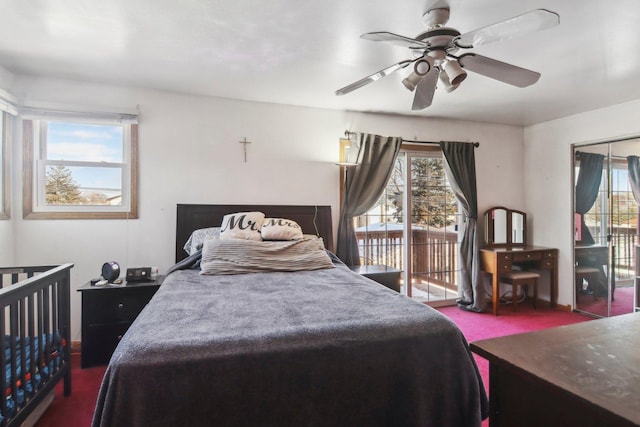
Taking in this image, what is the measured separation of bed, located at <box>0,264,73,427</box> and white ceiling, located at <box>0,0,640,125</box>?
1.56 m

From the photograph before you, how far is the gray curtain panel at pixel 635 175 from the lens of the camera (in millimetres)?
3553

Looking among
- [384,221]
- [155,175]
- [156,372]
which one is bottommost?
[156,372]

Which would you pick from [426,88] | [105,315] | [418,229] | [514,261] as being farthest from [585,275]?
[105,315]

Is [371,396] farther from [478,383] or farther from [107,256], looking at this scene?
[107,256]

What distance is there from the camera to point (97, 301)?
105 inches

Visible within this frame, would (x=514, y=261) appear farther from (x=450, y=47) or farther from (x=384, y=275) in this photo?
(x=450, y=47)

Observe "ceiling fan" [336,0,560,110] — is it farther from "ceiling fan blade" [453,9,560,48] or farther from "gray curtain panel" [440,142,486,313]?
Answer: "gray curtain panel" [440,142,486,313]

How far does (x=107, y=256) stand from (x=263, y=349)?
2499 millimetres

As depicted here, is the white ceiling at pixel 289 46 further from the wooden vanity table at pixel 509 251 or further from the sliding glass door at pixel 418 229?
the wooden vanity table at pixel 509 251

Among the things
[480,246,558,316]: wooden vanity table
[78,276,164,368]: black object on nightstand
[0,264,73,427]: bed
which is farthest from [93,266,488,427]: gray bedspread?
[480,246,558,316]: wooden vanity table

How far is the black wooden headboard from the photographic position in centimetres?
328

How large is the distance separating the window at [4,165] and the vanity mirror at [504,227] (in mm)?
5077

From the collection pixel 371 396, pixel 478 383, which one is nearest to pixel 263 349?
pixel 371 396

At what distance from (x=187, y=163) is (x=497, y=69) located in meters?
2.75
